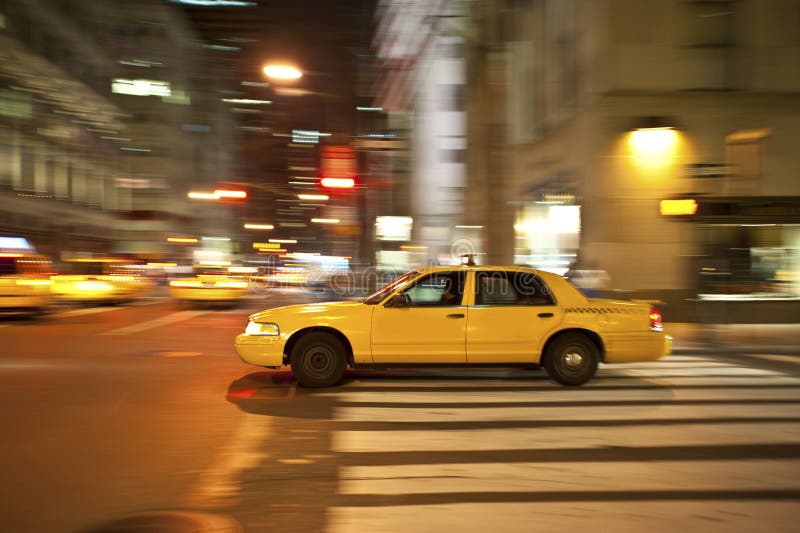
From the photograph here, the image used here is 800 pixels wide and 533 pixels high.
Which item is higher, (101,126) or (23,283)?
(101,126)

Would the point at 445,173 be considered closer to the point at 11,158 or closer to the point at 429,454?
the point at 11,158

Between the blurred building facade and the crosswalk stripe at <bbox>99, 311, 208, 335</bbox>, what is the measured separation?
15.9 meters

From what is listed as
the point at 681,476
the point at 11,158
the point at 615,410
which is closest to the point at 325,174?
the point at 615,410

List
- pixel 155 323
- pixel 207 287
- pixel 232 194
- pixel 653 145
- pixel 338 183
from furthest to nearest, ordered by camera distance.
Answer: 1. pixel 232 194
2. pixel 207 287
3. pixel 338 183
4. pixel 653 145
5. pixel 155 323

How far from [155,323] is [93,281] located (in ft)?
19.6

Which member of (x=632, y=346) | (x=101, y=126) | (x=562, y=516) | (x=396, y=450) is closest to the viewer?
(x=562, y=516)

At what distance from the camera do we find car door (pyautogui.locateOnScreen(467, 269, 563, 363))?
8.11 metres

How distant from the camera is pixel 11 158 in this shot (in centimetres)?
4728

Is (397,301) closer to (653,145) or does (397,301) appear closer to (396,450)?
(396,450)

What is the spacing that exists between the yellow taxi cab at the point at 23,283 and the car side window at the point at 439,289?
469 inches

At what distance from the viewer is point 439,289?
8305mm

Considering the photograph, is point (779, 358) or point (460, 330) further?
point (779, 358)

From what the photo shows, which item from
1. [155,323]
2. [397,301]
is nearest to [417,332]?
[397,301]

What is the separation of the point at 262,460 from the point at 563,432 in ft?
9.42
